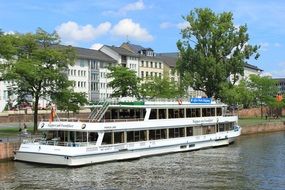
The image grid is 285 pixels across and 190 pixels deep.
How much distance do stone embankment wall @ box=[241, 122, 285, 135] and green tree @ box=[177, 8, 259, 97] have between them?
32.5 ft

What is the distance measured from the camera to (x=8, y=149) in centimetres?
4709

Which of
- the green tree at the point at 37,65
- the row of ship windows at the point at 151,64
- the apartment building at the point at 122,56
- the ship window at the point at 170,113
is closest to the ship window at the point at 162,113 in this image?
the ship window at the point at 170,113

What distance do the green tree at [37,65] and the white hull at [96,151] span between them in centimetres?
1354

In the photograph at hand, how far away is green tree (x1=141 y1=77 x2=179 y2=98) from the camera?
91125 mm

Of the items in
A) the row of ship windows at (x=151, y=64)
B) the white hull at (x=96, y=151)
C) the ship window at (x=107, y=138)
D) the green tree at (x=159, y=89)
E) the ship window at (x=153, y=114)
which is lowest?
the white hull at (x=96, y=151)

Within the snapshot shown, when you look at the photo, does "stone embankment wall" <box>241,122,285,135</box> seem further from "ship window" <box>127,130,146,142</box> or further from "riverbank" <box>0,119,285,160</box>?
"ship window" <box>127,130,146,142</box>

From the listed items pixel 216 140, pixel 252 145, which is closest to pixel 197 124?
pixel 216 140

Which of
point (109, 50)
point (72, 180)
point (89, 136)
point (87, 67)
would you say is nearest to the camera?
point (72, 180)

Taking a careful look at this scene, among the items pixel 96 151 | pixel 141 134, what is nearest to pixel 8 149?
pixel 96 151

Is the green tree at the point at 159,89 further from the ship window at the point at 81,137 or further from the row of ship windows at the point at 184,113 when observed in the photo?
the ship window at the point at 81,137

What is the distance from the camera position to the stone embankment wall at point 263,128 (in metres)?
87.6

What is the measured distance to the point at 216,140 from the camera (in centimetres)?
6341

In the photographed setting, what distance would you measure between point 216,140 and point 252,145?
5.96 m

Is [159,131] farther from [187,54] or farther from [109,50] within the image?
[109,50]
